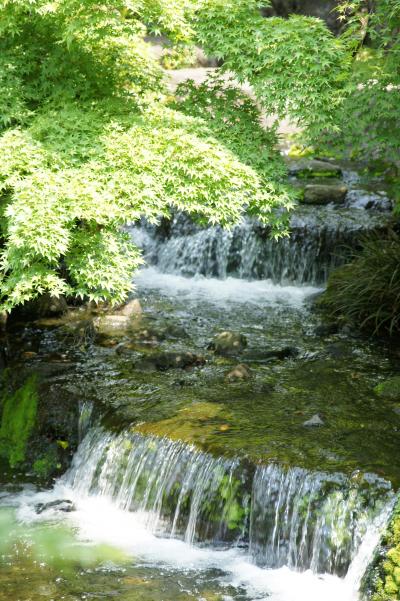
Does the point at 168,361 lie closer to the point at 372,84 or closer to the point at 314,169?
the point at 372,84

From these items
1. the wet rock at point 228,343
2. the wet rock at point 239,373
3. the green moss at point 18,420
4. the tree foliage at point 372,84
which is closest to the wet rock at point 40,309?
the green moss at point 18,420

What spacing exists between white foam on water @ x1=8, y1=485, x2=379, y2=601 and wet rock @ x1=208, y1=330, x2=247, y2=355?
292 cm

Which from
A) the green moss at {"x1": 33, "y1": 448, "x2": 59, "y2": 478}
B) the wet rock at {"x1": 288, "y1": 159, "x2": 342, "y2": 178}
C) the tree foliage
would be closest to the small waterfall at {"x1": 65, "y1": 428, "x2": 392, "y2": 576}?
the green moss at {"x1": 33, "y1": 448, "x2": 59, "y2": 478}

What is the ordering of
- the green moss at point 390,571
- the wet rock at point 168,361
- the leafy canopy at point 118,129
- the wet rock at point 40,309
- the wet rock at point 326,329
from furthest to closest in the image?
the wet rock at point 40,309 < the wet rock at point 326,329 < the wet rock at point 168,361 < the leafy canopy at point 118,129 < the green moss at point 390,571

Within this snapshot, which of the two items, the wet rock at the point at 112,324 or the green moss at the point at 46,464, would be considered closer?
the green moss at the point at 46,464

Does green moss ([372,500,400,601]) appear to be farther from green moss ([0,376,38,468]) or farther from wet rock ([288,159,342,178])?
wet rock ([288,159,342,178])

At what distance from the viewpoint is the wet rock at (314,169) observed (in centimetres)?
1738

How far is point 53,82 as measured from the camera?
8.06m

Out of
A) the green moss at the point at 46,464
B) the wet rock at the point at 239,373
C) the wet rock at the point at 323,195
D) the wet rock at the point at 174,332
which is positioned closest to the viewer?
the green moss at the point at 46,464

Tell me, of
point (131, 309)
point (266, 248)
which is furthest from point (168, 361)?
point (266, 248)

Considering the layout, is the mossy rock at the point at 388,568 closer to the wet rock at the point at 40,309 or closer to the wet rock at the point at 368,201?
the wet rock at the point at 40,309

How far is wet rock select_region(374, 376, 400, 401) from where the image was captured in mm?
8429

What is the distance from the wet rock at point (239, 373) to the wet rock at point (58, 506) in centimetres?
242

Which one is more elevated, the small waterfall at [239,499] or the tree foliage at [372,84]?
the tree foliage at [372,84]
